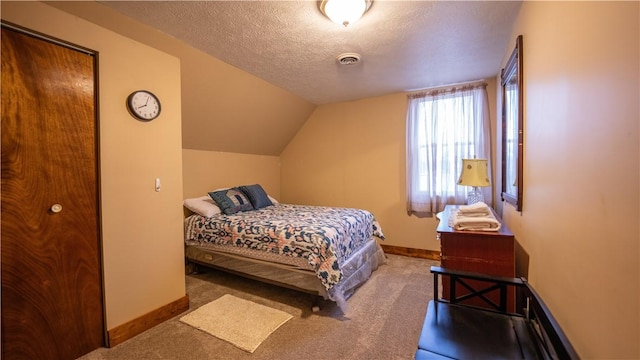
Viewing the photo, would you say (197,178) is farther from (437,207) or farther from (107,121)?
(437,207)

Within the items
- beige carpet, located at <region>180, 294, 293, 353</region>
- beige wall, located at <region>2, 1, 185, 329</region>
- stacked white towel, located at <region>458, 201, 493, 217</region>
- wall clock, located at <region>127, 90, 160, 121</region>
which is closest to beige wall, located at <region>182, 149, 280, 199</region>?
beige wall, located at <region>2, 1, 185, 329</region>

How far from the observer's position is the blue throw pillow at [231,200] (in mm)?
3197

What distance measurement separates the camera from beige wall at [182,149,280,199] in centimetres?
349

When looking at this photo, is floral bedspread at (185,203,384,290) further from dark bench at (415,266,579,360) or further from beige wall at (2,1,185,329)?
dark bench at (415,266,579,360)

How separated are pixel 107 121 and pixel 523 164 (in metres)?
2.84

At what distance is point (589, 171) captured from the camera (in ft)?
2.90

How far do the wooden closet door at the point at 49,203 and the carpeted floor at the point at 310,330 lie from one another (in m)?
0.31

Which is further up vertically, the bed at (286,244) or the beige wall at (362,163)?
the beige wall at (362,163)

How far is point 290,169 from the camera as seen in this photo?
4.90 meters

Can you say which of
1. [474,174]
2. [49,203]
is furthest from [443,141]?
[49,203]

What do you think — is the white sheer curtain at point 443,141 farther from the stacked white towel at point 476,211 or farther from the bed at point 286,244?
the stacked white towel at point 476,211

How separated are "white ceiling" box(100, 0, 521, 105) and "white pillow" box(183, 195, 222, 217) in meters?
1.65

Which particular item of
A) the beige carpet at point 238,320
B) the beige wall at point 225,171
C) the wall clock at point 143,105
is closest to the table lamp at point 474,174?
the beige carpet at point 238,320

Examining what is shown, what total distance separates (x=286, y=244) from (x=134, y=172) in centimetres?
135
